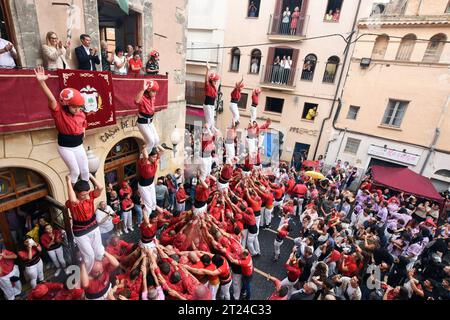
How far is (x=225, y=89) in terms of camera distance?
788 inches

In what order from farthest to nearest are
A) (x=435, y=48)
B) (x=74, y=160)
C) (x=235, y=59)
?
(x=235, y=59) → (x=435, y=48) → (x=74, y=160)

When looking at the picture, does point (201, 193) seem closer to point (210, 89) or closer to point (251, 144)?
point (210, 89)

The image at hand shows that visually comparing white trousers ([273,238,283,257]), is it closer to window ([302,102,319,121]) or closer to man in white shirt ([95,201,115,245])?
man in white shirt ([95,201,115,245])

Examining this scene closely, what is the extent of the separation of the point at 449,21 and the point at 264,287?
638 inches

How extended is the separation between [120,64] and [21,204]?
5023mm

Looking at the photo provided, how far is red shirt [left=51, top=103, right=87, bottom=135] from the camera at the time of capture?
→ 3.84 meters

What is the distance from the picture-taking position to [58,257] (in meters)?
6.87

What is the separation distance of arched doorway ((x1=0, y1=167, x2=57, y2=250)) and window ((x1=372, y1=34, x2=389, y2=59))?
1795 centimetres

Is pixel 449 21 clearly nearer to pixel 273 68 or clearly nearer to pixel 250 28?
pixel 273 68

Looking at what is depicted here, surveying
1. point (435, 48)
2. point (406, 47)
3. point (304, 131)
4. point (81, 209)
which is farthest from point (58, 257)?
point (435, 48)

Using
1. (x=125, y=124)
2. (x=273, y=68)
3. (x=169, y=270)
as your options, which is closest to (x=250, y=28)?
(x=273, y=68)

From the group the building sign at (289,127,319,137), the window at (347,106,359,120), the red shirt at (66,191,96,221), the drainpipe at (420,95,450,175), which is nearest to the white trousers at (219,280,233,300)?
the red shirt at (66,191,96,221)

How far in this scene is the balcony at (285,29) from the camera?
16.7m

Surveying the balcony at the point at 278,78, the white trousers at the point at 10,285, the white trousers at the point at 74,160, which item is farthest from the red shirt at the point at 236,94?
the balcony at the point at 278,78
